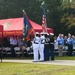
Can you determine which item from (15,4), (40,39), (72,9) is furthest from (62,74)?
(15,4)

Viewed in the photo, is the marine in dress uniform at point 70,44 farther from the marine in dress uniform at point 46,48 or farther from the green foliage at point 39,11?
the green foliage at point 39,11

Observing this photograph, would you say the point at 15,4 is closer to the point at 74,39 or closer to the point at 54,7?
the point at 54,7

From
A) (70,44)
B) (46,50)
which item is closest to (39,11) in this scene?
(70,44)

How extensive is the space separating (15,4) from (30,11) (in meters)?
3.81

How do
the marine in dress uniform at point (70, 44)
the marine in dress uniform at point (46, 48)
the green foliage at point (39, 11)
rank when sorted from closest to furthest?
the marine in dress uniform at point (46, 48) < the marine in dress uniform at point (70, 44) < the green foliage at point (39, 11)

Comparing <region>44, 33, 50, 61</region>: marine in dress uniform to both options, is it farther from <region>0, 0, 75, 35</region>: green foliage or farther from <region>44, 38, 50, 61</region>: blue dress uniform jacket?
<region>0, 0, 75, 35</region>: green foliage

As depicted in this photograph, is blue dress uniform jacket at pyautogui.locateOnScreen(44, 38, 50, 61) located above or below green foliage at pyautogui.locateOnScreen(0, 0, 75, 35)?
below

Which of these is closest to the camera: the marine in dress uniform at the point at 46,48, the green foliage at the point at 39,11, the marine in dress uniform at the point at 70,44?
the marine in dress uniform at the point at 46,48

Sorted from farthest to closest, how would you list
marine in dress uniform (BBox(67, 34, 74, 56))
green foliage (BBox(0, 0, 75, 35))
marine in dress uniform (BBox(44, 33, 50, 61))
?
green foliage (BBox(0, 0, 75, 35))
marine in dress uniform (BBox(67, 34, 74, 56))
marine in dress uniform (BBox(44, 33, 50, 61))

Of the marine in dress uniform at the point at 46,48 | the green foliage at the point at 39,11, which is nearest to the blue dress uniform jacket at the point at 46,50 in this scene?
the marine in dress uniform at the point at 46,48

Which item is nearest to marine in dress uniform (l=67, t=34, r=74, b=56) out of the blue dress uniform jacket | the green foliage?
the blue dress uniform jacket

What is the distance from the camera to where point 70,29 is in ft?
152

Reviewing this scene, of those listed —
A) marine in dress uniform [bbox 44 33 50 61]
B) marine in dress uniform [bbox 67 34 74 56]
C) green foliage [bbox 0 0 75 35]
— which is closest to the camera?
marine in dress uniform [bbox 44 33 50 61]

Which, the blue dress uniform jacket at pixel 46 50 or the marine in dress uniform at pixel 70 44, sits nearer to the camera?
the blue dress uniform jacket at pixel 46 50
